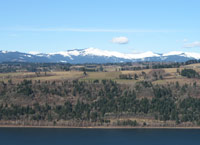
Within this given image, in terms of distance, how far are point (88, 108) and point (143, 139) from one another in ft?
51.9

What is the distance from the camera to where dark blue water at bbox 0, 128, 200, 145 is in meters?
47.6

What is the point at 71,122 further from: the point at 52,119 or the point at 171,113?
the point at 171,113

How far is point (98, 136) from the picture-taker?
5081cm

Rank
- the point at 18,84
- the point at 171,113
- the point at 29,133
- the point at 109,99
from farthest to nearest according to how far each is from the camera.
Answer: the point at 18,84, the point at 109,99, the point at 171,113, the point at 29,133

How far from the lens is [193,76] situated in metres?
80.0

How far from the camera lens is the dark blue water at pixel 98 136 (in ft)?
156


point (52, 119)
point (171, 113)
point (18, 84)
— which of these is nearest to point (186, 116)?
point (171, 113)

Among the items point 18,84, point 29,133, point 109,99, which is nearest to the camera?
point 29,133

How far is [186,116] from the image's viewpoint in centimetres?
5925

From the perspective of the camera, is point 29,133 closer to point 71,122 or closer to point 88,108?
point 71,122

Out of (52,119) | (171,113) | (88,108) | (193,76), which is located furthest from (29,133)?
(193,76)

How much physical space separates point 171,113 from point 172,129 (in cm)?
484

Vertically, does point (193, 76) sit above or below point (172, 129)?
above

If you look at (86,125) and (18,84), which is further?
(18,84)
